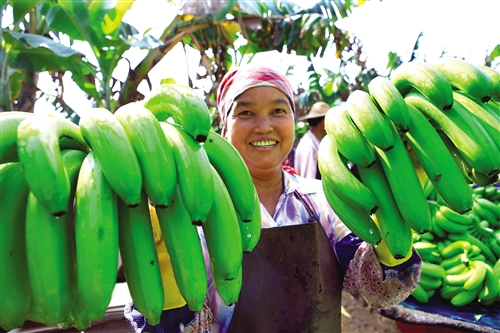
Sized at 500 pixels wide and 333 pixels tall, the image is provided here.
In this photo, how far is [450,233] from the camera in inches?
126

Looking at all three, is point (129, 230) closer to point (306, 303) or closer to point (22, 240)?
point (22, 240)

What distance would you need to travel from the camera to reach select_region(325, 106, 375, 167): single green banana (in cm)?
96

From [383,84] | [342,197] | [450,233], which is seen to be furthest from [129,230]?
[450,233]

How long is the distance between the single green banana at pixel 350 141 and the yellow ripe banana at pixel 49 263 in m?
0.67

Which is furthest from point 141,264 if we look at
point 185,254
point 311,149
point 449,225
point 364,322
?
point 364,322

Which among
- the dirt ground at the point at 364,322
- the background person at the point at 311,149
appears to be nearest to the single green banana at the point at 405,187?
the background person at the point at 311,149

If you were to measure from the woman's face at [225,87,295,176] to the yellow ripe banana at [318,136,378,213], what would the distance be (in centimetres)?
51

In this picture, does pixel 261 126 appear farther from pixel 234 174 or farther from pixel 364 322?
pixel 364 322

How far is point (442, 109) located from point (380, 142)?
23 centimetres

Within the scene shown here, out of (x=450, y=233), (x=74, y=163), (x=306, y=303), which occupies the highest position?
(x=74, y=163)

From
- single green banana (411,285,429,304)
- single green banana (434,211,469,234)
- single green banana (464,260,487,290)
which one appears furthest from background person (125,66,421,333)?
single green banana (434,211,469,234)

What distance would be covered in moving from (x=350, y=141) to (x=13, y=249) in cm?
79

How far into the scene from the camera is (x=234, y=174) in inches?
33.8

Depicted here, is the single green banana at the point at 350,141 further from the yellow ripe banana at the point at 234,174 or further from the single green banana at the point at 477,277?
the single green banana at the point at 477,277
